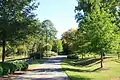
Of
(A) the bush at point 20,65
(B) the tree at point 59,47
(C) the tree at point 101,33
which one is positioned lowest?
(A) the bush at point 20,65

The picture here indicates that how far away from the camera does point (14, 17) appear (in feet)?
118

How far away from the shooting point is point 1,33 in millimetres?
36406

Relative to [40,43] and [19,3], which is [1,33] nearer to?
[19,3]

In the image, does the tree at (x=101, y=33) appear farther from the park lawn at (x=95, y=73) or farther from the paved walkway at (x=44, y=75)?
the paved walkway at (x=44, y=75)

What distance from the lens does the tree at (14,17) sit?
35375mm

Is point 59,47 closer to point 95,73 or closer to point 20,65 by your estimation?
point 95,73

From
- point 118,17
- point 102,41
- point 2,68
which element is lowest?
point 2,68

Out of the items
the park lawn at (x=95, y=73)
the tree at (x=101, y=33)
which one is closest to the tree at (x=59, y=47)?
the park lawn at (x=95, y=73)

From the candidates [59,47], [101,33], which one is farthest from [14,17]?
[59,47]

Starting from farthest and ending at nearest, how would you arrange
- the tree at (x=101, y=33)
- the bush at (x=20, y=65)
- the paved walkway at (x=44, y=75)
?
the tree at (x=101, y=33) → the bush at (x=20, y=65) → the paved walkway at (x=44, y=75)

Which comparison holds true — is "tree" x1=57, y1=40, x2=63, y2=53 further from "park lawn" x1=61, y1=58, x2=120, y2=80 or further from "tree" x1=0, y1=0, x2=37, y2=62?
"tree" x1=0, y1=0, x2=37, y2=62

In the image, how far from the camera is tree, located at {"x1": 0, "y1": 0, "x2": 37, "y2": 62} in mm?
35375

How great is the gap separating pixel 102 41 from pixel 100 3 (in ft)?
29.7

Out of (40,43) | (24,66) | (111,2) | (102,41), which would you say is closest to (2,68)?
(24,66)
